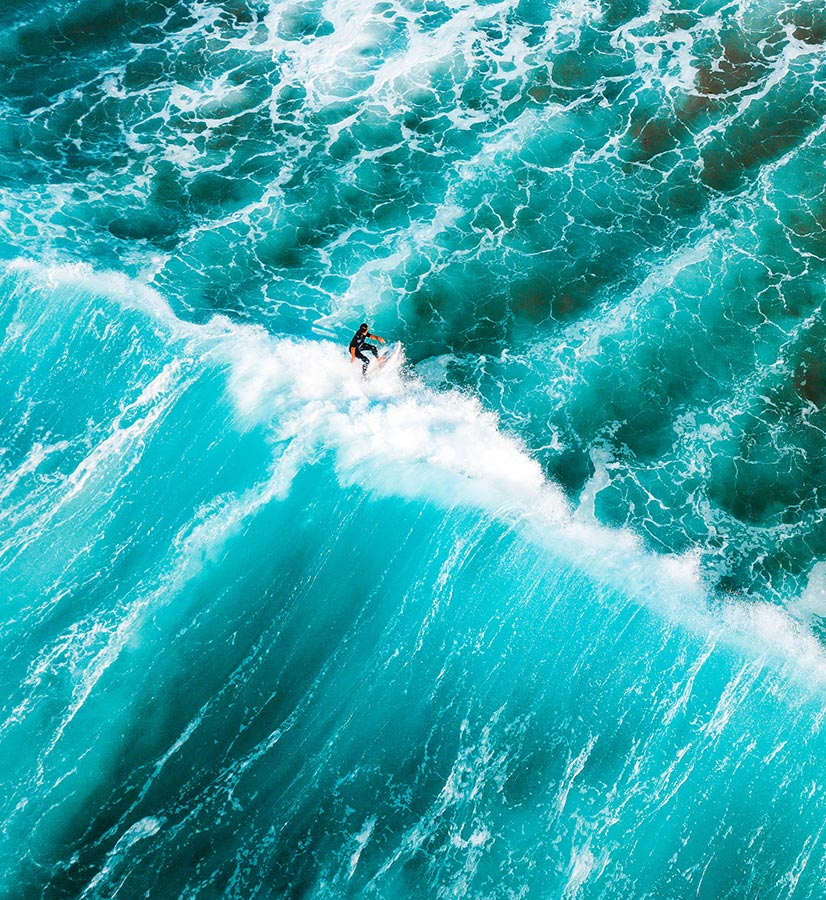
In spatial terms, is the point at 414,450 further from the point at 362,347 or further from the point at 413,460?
the point at 362,347

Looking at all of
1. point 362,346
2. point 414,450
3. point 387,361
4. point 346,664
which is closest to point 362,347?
point 362,346

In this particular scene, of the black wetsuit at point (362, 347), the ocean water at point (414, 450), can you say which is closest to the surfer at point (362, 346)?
the black wetsuit at point (362, 347)

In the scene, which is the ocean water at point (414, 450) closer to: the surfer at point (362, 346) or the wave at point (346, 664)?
the wave at point (346, 664)

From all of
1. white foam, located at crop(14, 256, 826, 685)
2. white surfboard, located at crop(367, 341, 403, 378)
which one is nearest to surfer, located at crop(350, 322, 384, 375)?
white surfboard, located at crop(367, 341, 403, 378)

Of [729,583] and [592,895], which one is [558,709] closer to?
[592,895]

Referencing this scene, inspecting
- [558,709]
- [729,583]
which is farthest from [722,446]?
[558,709]

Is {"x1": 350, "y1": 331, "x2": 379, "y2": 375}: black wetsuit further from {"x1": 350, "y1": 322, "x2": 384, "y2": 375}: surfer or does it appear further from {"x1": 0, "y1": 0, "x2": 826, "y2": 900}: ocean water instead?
{"x1": 0, "y1": 0, "x2": 826, "y2": 900}: ocean water
